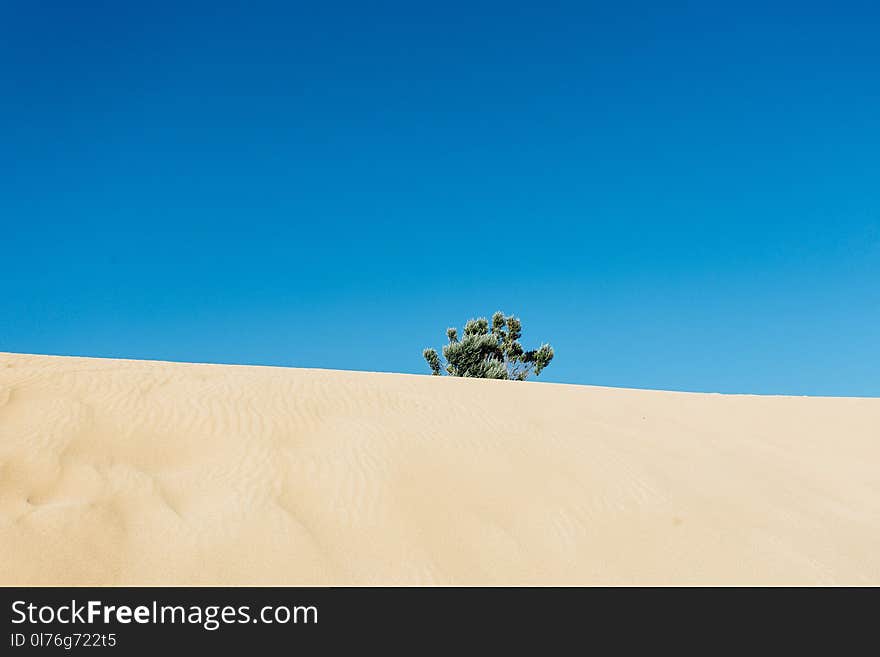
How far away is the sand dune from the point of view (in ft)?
17.1

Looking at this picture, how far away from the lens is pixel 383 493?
253 inches

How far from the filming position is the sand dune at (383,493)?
17.1 ft
